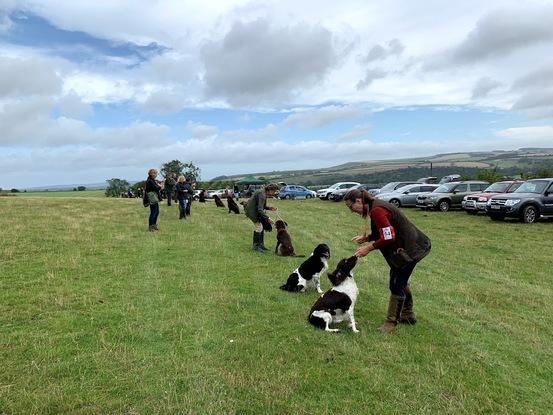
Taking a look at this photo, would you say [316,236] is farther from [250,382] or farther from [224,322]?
[250,382]

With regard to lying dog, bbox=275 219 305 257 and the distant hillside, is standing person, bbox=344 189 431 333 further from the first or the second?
the distant hillside

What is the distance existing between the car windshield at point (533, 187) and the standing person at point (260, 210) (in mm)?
15118

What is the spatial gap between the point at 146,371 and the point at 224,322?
1637 mm

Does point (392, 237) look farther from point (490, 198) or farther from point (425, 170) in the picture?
point (425, 170)

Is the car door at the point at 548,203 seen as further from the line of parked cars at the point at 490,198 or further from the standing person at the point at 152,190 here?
the standing person at the point at 152,190

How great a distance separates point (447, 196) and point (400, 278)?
76.9ft

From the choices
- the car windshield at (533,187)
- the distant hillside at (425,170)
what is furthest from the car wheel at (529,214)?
the distant hillside at (425,170)

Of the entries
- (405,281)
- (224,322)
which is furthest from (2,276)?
(405,281)

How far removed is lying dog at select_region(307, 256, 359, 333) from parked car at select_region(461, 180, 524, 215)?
1970 centimetres

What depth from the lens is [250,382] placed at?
14.3 ft

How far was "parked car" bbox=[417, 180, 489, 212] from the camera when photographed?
89.9 ft

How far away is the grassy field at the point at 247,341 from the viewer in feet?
13.4

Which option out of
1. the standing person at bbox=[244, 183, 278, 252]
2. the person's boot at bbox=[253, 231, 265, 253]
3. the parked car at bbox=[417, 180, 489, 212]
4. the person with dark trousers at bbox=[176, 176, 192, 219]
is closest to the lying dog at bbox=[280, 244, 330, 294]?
the standing person at bbox=[244, 183, 278, 252]

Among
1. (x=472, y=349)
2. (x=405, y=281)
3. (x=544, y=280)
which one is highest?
(x=405, y=281)
